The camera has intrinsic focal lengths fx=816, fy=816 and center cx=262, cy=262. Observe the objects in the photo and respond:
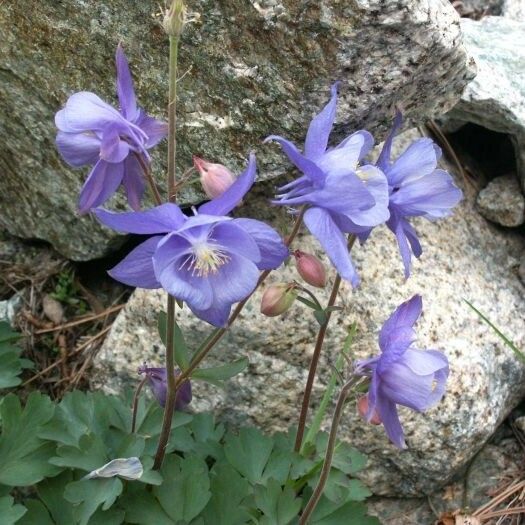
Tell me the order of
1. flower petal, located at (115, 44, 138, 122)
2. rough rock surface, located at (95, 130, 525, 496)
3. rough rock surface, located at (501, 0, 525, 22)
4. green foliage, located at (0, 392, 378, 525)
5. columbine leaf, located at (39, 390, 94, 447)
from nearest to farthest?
flower petal, located at (115, 44, 138, 122) → green foliage, located at (0, 392, 378, 525) → columbine leaf, located at (39, 390, 94, 447) → rough rock surface, located at (95, 130, 525, 496) → rough rock surface, located at (501, 0, 525, 22)

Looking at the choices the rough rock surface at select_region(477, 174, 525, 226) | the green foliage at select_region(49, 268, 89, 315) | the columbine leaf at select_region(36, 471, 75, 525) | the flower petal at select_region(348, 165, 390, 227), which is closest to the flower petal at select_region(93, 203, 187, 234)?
the flower petal at select_region(348, 165, 390, 227)

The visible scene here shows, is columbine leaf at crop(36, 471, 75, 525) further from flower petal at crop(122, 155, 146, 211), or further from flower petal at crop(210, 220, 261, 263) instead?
flower petal at crop(210, 220, 261, 263)

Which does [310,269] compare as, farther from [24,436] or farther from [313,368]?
[24,436]

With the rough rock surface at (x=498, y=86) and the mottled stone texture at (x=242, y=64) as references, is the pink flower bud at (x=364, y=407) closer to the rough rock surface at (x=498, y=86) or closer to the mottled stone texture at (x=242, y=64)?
the mottled stone texture at (x=242, y=64)

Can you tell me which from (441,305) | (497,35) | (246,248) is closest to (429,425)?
(441,305)

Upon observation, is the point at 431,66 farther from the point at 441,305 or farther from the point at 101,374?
the point at 101,374

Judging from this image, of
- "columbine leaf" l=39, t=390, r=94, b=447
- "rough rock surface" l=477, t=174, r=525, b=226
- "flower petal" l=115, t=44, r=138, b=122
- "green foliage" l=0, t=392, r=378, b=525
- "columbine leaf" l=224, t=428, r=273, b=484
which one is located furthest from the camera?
"rough rock surface" l=477, t=174, r=525, b=226

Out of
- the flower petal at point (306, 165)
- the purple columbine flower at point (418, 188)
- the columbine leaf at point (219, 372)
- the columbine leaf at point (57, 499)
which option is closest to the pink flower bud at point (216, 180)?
the flower petal at point (306, 165)

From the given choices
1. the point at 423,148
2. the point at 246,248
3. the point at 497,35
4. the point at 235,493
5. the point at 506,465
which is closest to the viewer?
the point at 246,248
